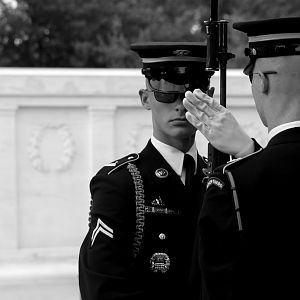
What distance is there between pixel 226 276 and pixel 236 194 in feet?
0.65

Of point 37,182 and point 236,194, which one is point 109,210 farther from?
point 37,182

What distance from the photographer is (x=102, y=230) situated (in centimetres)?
251

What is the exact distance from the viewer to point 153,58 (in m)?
2.80

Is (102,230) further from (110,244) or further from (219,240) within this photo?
(219,240)

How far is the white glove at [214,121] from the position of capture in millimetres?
2188

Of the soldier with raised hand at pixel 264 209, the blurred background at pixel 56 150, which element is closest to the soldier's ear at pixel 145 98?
the soldier with raised hand at pixel 264 209

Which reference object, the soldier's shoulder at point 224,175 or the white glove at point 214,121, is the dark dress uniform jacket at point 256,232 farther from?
the white glove at point 214,121

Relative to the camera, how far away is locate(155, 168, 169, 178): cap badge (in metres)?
2.69

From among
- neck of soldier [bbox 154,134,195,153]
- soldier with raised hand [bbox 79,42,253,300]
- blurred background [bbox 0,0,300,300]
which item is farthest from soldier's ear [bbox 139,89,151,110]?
blurred background [bbox 0,0,300,300]

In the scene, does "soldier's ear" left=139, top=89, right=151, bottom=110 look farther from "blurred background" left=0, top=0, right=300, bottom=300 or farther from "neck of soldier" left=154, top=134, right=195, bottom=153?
"blurred background" left=0, top=0, right=300, bottom=300

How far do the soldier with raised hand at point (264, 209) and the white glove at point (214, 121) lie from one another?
0.14m

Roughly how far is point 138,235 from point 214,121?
546 millimetres

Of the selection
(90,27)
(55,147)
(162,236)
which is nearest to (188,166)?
(162,236)

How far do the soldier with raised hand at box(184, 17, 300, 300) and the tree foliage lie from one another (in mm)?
18438
